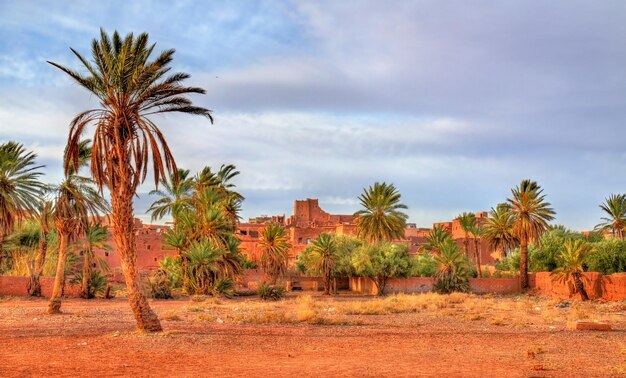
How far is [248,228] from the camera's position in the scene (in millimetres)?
90438

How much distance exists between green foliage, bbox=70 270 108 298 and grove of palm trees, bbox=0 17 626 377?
0.08 meters

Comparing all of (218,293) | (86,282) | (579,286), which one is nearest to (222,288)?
(218,293)

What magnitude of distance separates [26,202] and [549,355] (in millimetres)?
21960

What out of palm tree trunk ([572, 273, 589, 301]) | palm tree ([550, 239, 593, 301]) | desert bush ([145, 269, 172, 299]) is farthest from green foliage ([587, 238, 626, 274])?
desert bush ([145, 269, 172, 299])

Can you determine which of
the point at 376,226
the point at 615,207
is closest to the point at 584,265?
the point at 615,207

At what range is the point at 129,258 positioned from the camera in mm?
17766

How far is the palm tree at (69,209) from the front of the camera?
2478 cm

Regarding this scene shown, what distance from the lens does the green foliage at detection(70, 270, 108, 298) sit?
37750 millimetres

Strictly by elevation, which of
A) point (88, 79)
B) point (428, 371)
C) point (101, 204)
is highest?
point (88, 79)

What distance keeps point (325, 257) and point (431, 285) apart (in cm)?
898

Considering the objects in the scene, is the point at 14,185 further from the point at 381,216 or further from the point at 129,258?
the point at 381,216

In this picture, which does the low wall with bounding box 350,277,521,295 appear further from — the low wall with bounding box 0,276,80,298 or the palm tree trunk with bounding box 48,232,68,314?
the palm tree trunk with bounding box 48,232,68,314

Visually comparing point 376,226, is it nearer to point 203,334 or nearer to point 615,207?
point 615,207

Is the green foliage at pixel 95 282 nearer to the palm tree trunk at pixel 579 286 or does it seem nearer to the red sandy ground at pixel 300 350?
the red sandy ground at pixel 300 350
